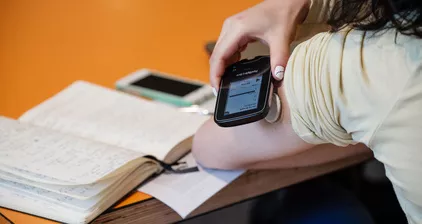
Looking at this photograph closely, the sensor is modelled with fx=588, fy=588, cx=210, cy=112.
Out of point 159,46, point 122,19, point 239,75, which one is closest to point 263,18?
point 239,75

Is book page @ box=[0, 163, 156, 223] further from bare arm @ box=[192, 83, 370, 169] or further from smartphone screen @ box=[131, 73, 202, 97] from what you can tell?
smartphone screen @ box=[131, 73, 202, 97]

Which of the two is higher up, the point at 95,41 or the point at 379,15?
the point at 379,15

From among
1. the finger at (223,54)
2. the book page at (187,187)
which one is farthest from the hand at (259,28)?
the book page at (187,187)

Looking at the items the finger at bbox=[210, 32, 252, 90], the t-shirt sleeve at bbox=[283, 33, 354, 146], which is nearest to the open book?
the finger at bbox=[210, 32, 252, 90]

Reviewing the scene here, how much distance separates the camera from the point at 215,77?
2.64ft

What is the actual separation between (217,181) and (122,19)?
1.63 feet

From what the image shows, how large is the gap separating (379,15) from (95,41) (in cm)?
70

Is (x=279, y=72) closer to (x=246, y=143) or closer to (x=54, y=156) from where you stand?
(x=246, y=143)

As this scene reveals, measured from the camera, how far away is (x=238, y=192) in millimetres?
827

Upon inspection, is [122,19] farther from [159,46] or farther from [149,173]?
[149,173]

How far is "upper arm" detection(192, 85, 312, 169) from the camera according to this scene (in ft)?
2.34

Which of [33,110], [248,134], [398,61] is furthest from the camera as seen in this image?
[33,110]

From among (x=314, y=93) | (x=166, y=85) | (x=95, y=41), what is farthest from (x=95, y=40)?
(x=314, y=93)

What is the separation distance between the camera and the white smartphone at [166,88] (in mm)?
987
